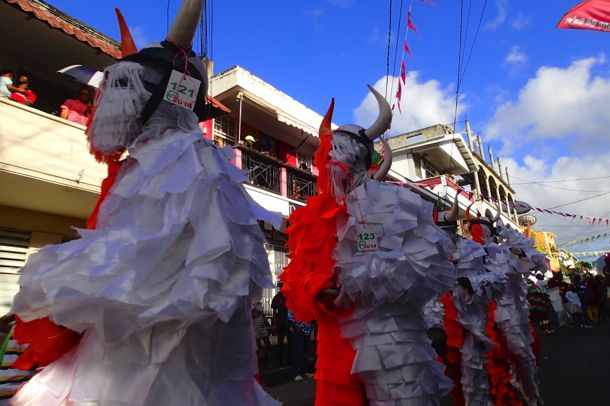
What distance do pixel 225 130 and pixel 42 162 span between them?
573 centimetres

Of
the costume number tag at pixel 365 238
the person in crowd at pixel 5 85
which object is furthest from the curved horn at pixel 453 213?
the person in crowd at pixel 5 85

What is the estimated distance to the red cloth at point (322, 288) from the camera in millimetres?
2127

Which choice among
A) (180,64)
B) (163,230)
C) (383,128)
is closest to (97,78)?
(180,64)

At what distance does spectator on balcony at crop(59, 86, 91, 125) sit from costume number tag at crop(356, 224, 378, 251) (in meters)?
5.79

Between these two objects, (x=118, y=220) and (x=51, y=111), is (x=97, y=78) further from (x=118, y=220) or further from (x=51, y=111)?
(x=51, y=111)

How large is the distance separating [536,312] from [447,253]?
1202cm

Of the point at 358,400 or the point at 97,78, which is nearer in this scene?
the point at 97,78

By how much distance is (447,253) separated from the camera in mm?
2461

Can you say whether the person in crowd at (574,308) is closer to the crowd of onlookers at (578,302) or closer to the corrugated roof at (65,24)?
the crowd of onlookers at (578,302)

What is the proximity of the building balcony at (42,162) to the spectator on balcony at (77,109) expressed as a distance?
0.25 metres

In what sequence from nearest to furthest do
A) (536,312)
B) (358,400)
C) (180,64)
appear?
(180,64) < (358,400) < (536,312)

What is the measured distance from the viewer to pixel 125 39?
170cm

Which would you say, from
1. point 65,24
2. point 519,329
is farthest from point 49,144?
point 519,329

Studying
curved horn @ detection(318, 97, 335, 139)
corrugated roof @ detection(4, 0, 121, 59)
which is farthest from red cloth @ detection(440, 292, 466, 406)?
corrugated roof @ detection(4, 0, 121, 59)
